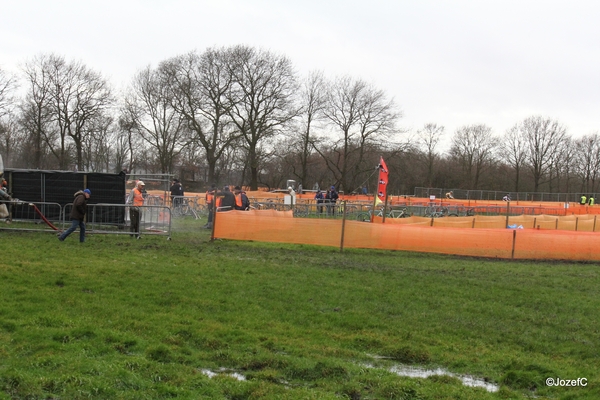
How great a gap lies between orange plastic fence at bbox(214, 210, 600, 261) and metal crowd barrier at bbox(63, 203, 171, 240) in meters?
2.23

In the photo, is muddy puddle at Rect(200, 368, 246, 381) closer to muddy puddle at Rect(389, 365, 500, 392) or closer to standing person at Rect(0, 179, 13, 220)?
muddy puddle at Rect(389, 365, 500, 392)

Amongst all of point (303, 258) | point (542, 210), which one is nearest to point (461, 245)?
point (303, 258)

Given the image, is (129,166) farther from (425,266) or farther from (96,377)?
(96,377)

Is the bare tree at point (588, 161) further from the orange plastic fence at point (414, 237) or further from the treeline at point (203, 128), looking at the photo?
the orange plastic fence at point (414, 237)

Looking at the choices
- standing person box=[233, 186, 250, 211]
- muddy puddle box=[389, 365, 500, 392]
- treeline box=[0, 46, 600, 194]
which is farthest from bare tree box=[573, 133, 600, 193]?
muddy puddle box=[389, 365, 500, 392]

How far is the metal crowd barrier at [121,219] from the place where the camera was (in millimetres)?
18797

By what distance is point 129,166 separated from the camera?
66.1 m

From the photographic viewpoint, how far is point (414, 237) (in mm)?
17516

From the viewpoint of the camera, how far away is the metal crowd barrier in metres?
18.8

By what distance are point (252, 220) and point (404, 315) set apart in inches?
383

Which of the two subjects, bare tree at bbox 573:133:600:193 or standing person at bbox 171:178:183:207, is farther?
bare tree at bbox 573:133:600:193

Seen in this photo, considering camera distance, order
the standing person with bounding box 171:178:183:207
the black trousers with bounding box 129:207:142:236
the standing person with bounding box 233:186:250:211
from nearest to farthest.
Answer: the black trousers with bounding box 129:207:142:236
the standing person with bounding box 233:186:250:211
the standing person with bounding box 171:178:183:207

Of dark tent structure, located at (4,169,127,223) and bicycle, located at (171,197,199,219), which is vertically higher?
dark tent structure, located at (4,169,127,223)

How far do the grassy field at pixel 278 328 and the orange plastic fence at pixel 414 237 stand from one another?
3031 millimetres
